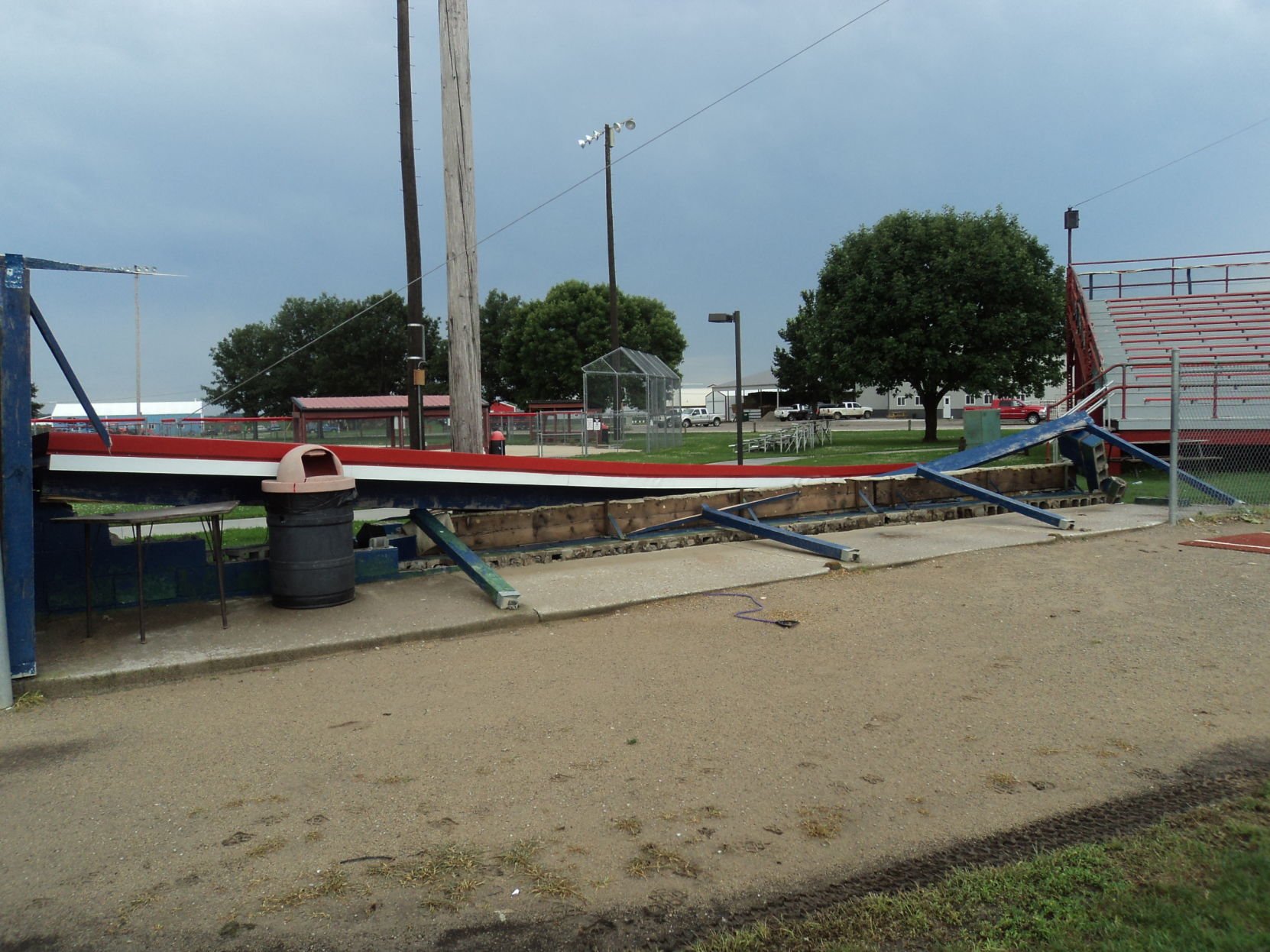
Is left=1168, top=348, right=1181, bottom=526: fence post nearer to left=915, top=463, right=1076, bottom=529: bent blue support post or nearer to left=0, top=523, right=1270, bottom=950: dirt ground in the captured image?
left=915, top=463, right=1076, bottom=529: bent blue support post

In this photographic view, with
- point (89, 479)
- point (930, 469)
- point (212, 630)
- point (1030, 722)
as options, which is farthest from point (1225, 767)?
point (930, 469)

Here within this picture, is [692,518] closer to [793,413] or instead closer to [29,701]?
[29,701]

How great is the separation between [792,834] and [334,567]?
15.5ft

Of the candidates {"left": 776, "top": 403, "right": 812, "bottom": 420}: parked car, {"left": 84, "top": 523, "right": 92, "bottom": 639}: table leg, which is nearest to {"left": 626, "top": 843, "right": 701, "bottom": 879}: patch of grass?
{"left": 84, "top": 523, "right": 92, "bottom": 639}: table leg

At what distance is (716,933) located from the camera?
9.87ft

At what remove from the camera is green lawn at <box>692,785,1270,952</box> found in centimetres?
285

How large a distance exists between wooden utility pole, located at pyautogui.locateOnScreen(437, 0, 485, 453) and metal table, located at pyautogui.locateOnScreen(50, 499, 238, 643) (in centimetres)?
409

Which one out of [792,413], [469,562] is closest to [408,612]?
[469,562]

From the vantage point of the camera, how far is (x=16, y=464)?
217 inches

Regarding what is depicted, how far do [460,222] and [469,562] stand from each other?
4.83m

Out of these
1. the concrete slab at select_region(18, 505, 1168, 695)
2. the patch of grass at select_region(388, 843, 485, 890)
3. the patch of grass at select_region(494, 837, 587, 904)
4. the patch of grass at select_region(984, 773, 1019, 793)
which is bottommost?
the patch of grass at select_region(494, 837, 587, 904)

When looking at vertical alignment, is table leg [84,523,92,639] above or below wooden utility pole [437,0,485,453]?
below

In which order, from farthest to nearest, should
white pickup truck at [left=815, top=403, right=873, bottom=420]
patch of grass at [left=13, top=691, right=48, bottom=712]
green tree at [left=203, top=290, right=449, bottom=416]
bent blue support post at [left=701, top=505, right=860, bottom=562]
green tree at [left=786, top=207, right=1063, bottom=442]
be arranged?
white pickup truck at [left=815, top=403, right=873, bottom=420] → green tree at [left=203, top=290, right=449, bottom=416] → green tree at [left=786, top=207, right=1063, bottom=442] → bent blue support post at [left=701, top=505, right=860, bottom=562] → patch of grass at [left=13, top=691, right=48, bottom=712]

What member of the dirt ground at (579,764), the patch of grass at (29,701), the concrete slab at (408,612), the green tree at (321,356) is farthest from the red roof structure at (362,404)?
the green tree at (321,356)
